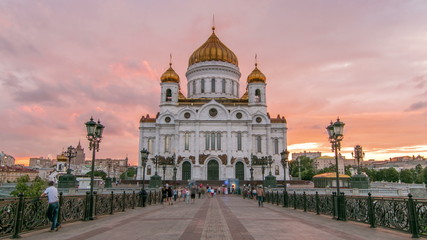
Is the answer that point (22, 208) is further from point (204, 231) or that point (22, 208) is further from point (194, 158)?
point (194, 158)

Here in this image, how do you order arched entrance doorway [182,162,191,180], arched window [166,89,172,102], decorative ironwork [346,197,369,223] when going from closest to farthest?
Answer: decorative ironwork [346,197,369,223], arched entrance doorway [182,162,191,180], arched window [166,89,172,102]

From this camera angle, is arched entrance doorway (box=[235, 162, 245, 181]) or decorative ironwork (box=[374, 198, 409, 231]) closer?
decorative ironwork (box=[374, 198, 409, 231])

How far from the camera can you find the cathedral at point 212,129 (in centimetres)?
5062

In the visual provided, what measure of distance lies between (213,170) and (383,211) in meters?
40.8

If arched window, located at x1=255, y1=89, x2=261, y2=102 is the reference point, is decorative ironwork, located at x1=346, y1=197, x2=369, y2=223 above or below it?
below

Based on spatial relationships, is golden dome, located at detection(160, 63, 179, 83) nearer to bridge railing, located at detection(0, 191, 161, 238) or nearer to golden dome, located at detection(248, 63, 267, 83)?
golden dome, located at detection(248, 63, 267, 83)

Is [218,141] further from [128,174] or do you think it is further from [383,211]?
[128,174]

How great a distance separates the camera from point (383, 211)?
10.5m

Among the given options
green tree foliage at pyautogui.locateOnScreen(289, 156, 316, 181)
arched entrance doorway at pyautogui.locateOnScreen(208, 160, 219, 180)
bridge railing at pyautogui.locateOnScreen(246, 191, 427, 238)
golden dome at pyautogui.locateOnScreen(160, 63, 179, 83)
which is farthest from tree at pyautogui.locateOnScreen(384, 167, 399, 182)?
bridge railing at pyautogui.locateOnScreen(246, 191, 427, 238)

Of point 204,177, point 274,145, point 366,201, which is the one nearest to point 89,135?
point 366,201

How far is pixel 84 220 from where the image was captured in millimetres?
12742

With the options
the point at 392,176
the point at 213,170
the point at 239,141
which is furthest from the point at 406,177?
the point at 213,170

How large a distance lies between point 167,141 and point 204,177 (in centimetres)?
972

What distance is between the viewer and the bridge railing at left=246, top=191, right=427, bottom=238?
29.8 feet
